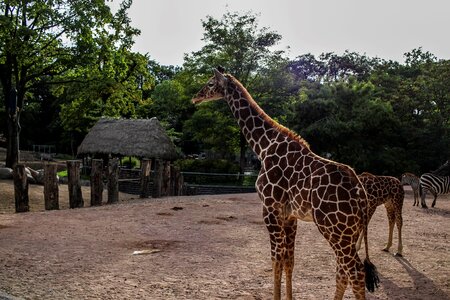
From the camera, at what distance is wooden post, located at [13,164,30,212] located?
39.1 feet

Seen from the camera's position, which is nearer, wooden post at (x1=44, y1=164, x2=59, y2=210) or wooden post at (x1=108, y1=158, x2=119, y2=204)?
wooden post at (x1=44, y1=164, x2=59, y2=210)

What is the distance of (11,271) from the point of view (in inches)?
235

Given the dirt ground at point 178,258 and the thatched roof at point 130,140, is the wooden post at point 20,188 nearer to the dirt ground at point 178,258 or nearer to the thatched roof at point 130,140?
the dirt ground at point 178,258

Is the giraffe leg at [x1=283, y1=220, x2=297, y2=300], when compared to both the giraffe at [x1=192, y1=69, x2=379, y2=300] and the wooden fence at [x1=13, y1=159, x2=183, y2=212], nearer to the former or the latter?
the giraffe at [x1=192, y1=69, x2=379, y2=300]

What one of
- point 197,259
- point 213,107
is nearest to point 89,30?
point 213,107

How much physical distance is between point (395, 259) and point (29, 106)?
121 ft

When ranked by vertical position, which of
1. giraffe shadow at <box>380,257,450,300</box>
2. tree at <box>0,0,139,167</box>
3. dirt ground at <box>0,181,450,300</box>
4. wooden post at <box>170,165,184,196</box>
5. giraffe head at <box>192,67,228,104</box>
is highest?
tree at <box>0,0,139,167</box>

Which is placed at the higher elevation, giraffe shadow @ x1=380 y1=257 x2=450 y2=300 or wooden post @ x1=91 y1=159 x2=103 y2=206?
wooden post @ x1=91 y1=159 x2=103 y2=206

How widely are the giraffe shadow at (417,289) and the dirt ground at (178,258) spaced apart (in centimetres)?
1

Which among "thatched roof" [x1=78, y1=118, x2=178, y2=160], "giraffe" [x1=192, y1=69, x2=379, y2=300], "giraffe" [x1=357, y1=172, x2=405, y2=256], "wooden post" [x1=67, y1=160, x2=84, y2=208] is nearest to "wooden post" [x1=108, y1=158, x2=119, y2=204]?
"wooden post" [x1=67, y1=160, x2=84, y2=208]

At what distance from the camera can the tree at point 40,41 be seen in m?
19.9

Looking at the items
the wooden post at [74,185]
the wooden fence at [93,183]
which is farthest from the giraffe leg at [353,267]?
the wooden post at [74,185]

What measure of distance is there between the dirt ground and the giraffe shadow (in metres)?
0.01

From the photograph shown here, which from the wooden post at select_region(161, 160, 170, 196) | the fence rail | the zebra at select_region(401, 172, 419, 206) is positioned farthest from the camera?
the fence rail
